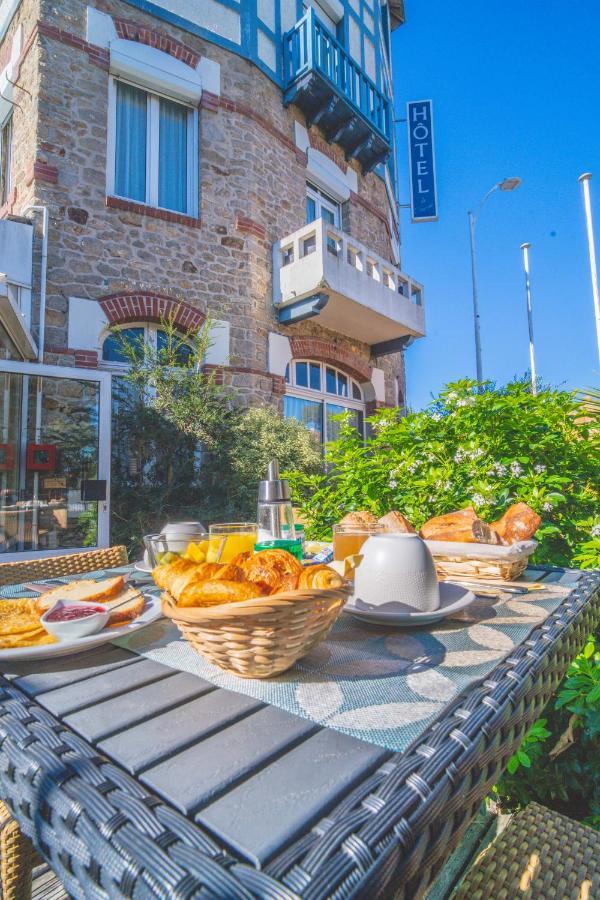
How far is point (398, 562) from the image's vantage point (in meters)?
0.98

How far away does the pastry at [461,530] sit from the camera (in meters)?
1.42

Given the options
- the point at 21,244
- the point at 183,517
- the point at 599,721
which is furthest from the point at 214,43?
the point at 599,721

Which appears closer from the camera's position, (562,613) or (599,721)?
(562,613)

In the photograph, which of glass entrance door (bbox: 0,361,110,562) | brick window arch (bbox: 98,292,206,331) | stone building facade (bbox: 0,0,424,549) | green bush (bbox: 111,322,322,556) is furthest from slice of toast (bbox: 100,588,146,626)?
brick window arch (bbox: 98,292,206,331)

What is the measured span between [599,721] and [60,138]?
22.2 ft

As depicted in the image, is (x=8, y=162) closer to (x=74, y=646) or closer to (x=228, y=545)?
(x=228, y=545)

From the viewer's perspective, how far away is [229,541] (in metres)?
1.24

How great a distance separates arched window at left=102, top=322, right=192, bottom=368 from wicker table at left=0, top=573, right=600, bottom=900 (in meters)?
5.06

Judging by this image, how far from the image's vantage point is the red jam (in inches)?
35.9

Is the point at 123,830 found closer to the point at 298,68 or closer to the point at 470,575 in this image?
the point at 470,575

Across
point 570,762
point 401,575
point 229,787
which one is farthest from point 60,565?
point 570,762

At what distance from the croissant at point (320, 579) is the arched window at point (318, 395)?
20.3ft

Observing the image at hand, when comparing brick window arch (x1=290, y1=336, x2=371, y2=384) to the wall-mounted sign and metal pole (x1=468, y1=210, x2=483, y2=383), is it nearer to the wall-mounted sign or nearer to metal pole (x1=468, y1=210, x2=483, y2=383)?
the wall-mounted sign

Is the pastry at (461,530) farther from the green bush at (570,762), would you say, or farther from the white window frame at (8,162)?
the white window frame at (8,162)
